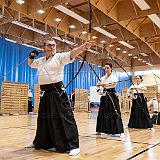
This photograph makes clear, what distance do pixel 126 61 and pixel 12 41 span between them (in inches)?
358

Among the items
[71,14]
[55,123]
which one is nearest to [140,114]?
[55,123]

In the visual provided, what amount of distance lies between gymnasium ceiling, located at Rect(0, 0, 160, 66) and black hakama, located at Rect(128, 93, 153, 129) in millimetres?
3711

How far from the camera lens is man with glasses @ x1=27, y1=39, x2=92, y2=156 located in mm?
2930

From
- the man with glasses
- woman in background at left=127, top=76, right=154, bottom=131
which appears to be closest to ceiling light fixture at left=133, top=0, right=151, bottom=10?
woman in background at left=127, top=76, right=154, bottom=131

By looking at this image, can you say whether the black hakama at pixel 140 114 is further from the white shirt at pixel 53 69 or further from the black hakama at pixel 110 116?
the white shirt at pixel 53 69

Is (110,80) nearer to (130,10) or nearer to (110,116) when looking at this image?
(110,116)

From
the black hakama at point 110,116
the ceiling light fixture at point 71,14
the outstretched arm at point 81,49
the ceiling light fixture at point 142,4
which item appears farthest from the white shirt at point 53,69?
the ceiling light fixture at point 71,14

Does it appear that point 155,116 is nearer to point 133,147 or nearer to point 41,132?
point 133,147

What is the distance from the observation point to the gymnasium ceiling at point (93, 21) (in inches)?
342

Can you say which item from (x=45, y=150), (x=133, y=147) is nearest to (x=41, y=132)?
(x=45, y=150)

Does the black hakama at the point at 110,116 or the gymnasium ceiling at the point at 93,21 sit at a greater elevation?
the gymnasium ceiling at the point at 93,21

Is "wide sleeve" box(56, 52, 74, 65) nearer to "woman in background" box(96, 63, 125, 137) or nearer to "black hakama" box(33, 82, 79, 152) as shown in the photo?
"black hakama" box(33, 82, 79, 152)

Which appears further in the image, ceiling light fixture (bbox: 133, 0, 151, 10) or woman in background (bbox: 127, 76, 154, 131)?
ceiling light fixture (bbox: 133, 0, 151, 10)

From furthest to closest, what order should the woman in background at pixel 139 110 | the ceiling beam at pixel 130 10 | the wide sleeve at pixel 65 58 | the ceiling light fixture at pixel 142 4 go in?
the ceiling beam at pixel 130 10
the ceiling light fixture at pixel 142 4
the woman in background at pixel 139 110
the wide sleeve at pixel 65 58
